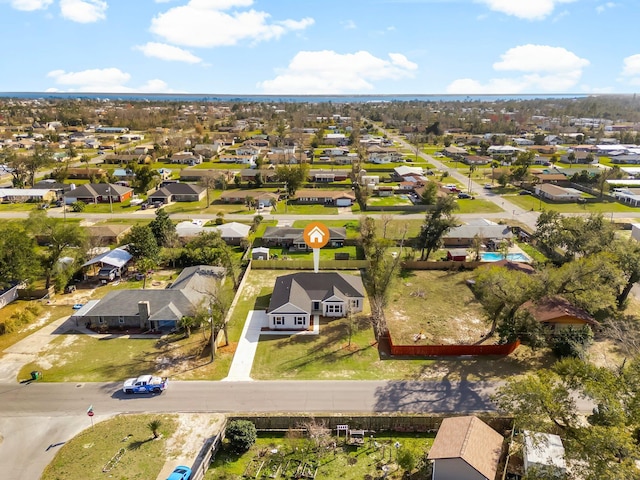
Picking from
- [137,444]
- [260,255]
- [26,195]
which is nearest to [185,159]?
[26,195]

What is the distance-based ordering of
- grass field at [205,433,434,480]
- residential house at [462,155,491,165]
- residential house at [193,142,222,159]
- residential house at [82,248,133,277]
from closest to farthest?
grass field at [205,433,434,480], residential house at [82,248,133,277], residential house at [462,155,491,165], residential house at [193,142,222,159]

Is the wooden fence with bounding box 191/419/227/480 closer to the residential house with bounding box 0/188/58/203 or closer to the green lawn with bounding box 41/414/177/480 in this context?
the green lawn with bounding box 41/414/177/480

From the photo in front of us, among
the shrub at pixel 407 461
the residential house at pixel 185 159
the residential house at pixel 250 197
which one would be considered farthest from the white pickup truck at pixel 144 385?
the residential house at pixel 185 159

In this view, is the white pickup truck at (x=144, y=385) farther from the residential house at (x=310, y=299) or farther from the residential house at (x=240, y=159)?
the residential house at (x=240, y=159)

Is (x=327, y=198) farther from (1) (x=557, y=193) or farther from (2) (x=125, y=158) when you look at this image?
(2) (x=125, y=158)

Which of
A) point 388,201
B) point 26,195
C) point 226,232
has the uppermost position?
point 26,195

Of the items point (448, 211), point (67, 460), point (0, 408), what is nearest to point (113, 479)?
point (67, 460)

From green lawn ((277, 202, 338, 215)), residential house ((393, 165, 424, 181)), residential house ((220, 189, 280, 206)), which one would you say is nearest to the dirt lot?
green lawn ((277, 202, 338, 215))

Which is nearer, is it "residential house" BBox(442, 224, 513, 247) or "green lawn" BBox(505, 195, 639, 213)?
"residential house" BBox(442, 224, 513, 247)
